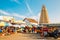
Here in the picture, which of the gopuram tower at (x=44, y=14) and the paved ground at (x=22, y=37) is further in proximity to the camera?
the gopuram tower at (x=44, y=14)

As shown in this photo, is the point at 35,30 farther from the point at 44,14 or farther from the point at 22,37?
the point at 44,14

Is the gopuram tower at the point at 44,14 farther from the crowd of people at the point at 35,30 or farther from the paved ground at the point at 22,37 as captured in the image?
the paved ground at the point at 22,37

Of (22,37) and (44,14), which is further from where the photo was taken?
(44,14)

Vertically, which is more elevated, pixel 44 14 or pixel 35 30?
pixel 44 14

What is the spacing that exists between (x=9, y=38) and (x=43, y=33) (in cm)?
156

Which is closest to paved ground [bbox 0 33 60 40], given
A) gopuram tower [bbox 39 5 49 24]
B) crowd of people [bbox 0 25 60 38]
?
crowd of people [bbox 0 25 60 38]

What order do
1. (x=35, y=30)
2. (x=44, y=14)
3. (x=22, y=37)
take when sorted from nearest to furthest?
1. (x=22, y=37)
2. (x=35, y=30)
3. (x=44, y=14)

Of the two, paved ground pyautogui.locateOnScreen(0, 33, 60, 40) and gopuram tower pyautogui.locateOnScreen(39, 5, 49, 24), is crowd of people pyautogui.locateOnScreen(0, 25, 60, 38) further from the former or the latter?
gopuram tower pyautogui.locateOnScreen(39, 5, 49, 24)

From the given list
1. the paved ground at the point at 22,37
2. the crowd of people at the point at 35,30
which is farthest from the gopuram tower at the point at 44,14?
the paved ground at the point at 22,37

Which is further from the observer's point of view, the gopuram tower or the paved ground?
the gopuram tower

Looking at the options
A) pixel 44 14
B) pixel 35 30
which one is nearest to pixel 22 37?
pixel 35 30

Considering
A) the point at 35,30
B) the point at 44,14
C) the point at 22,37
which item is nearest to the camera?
the point at 22,37

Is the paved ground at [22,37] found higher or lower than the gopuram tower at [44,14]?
lower

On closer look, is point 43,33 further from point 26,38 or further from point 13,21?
point 13,21
